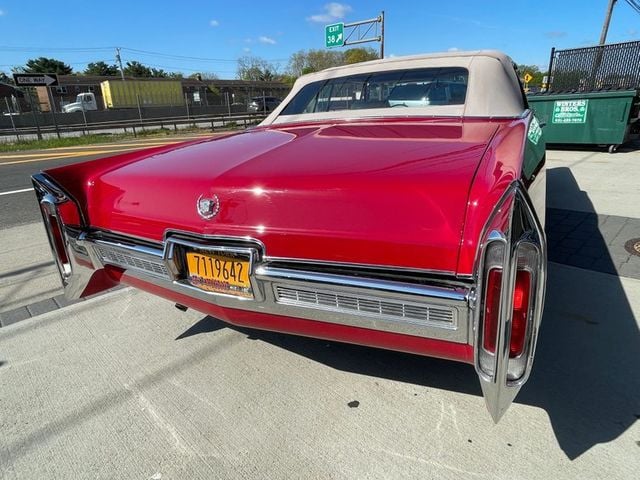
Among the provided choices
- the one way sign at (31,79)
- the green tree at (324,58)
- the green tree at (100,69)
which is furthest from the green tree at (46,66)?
the one way sign at (31,79)

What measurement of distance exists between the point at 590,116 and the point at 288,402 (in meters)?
9.76

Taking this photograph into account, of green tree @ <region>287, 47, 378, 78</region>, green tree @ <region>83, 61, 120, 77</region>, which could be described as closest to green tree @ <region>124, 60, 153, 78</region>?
green tree @ <region>83, 61, 120, 77</region>

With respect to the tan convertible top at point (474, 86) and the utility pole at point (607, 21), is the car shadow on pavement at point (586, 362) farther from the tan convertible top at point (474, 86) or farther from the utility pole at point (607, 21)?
the utility pole at point (607, 21)

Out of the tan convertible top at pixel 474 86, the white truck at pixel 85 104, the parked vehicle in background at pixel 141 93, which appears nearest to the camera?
the tan convertible top at pixel 474 86

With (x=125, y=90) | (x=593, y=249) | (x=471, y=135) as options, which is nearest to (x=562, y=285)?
(x=593, y=249)

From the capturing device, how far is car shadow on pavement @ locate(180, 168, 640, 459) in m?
1.84

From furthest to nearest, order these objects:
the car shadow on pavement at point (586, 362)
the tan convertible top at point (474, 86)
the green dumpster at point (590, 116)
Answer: the green dumpster at point (590, 116)
the tan convertible top at point (474, 86)
the car shadow on pavement at point (586, 362)

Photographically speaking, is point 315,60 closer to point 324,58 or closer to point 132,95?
point 324,58

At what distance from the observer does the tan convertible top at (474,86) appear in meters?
2.48

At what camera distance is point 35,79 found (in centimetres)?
1688

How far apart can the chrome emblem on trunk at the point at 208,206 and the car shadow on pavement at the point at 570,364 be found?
3.43 ft

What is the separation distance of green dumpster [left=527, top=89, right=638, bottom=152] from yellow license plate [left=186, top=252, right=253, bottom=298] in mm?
8474

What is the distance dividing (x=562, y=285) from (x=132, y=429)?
2817 millimetres

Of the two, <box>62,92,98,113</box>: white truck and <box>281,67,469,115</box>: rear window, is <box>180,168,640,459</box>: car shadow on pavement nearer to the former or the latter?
<box>281,67,469,115</box>: rear window
